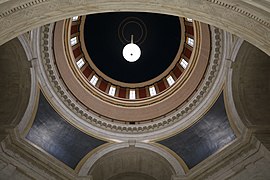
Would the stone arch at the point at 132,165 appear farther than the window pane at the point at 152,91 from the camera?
No

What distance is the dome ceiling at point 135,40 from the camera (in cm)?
2236

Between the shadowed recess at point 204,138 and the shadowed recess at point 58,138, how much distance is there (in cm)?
359

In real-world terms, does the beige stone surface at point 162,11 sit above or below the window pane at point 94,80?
below

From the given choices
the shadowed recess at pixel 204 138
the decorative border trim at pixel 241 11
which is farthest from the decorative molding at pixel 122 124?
the decorative border trim at pixel 241 11

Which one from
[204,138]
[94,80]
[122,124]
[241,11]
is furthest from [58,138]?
[241,11]

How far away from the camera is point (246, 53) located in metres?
11.9

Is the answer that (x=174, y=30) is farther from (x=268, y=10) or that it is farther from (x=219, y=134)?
(x=268, y=10)

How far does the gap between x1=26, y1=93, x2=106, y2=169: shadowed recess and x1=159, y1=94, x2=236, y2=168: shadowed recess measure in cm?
359

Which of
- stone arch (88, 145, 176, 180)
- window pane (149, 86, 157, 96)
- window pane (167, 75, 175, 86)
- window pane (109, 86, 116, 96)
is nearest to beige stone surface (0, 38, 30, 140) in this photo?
stone arch (88, 145, 176, 180)

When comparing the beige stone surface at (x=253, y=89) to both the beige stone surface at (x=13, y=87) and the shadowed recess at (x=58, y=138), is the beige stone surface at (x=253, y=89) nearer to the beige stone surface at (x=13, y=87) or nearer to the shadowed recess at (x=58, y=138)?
the shadowed recess at (x=58, y=138)

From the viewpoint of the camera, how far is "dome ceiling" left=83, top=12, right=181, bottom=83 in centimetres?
2236

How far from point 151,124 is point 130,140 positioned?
1.45 meters

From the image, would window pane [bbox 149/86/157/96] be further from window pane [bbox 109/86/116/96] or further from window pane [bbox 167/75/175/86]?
window pane [bbox 109/86/116/96]

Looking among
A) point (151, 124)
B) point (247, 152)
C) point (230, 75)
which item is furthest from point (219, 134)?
point (151, 124)
